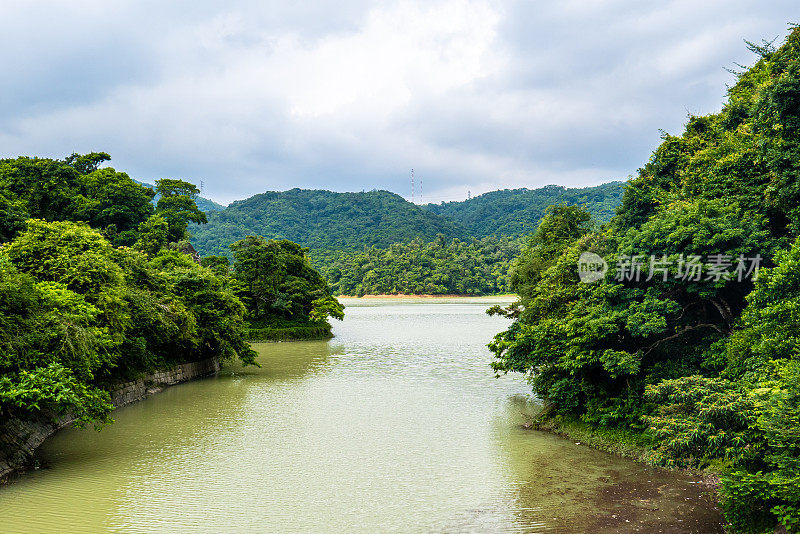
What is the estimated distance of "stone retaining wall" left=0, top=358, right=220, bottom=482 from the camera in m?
10.9

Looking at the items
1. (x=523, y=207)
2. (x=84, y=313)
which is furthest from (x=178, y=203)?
(x=523, y=207)

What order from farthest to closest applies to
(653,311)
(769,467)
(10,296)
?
(653,311) < (10,296) < (769,467)

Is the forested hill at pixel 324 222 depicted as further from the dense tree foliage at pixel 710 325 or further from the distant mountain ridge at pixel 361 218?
the dense tree foliage at pixel 710 325

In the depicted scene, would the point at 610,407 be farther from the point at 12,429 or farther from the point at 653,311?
the point at 12,429

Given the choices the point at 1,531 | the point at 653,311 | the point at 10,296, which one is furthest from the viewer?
the point at 653,311

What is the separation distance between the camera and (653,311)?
40.9ft

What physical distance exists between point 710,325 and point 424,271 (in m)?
83.5

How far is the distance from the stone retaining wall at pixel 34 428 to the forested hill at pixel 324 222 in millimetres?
91385

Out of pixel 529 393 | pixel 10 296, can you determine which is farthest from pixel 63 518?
pixel 529 393

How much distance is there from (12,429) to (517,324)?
13.9 metres

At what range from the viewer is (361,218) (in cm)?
13362
